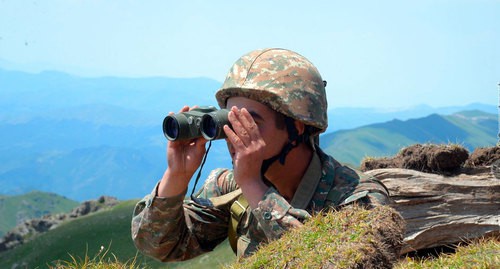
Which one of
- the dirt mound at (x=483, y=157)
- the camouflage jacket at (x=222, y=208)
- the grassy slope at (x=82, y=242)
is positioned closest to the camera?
the camouflage jacket at (x=222, y=208)

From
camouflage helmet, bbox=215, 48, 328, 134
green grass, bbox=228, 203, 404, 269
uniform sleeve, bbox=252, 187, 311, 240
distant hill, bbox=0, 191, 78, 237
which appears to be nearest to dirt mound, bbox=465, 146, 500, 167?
camouflage helmet, bbox=215, 48, 328, 134

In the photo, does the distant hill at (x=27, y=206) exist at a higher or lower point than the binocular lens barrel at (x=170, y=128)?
lower

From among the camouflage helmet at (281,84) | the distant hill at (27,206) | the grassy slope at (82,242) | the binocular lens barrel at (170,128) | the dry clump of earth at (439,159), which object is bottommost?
the distant hill at (27,206)

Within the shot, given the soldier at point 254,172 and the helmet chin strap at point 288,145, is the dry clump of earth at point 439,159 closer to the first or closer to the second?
the soldier at point 254,172

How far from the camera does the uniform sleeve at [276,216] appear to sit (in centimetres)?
340

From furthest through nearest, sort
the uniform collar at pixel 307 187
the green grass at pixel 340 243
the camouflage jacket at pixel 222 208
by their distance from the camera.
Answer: the uniform collar at pixel 307 187 < the camouflage jacket at pixel 222 208 < the green grass at pixel 340 243

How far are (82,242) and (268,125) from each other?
58.5ft

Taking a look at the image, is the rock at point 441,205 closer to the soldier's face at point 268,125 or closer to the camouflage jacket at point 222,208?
the camouflage jacket at point 222,208

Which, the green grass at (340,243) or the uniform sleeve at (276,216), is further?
the uniform sleeve at (276,216)

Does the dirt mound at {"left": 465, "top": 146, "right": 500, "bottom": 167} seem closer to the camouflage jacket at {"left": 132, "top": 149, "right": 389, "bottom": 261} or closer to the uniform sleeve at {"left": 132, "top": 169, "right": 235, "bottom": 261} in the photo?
the camouflage jacket at {"left": 132, "top": 149, "right": 389, "bottom": 261}

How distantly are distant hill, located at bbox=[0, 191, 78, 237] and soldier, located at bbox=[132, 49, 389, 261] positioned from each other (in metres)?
79.6

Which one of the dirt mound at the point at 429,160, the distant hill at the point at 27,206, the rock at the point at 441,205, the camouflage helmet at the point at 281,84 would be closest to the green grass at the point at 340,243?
the camouflage helmet at the point at 281,84

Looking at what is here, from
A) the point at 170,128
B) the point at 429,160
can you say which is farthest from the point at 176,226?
the point at 429,160

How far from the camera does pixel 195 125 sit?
Result: 387 cm
